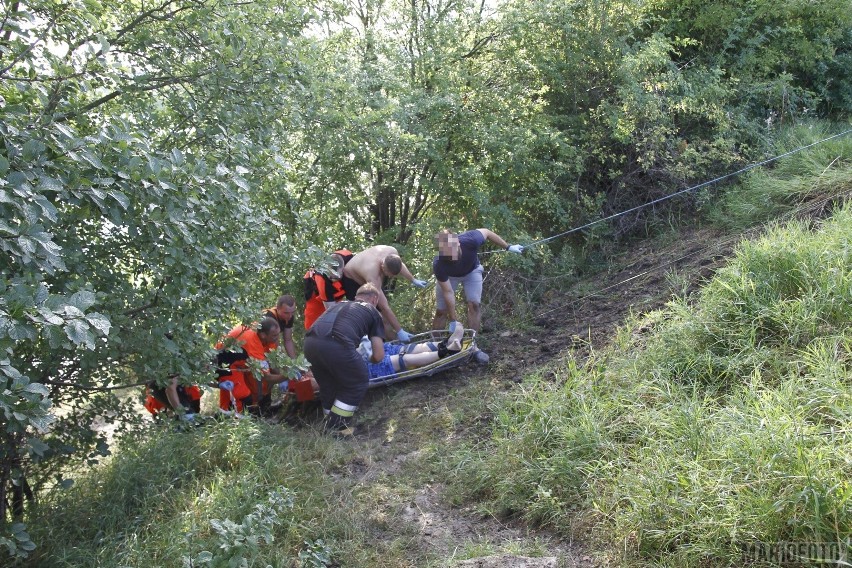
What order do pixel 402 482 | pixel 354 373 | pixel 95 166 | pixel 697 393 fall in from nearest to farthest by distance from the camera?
pixel 95 166 → pixel 697 393 → pixel 402 482 → pixel 354 373

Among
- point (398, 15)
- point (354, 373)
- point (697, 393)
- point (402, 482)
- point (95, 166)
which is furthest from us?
point (398, 15)

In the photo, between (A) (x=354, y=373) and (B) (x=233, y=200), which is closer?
(B) (x=233, y=200)

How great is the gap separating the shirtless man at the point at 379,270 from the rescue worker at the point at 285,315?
67 centimetres

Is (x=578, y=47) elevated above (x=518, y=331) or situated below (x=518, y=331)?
above

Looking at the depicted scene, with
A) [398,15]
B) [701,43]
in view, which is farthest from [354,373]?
[701,43]

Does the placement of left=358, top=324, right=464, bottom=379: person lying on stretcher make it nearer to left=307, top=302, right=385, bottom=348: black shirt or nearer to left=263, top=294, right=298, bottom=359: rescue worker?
left=307, top=302, right=385, bottom=348: black shirt

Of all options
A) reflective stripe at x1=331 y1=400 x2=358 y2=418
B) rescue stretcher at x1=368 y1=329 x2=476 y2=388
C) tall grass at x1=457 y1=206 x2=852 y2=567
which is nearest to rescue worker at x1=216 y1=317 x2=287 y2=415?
reflective stripe at x1=331 y1=400 x2=358 y2=418

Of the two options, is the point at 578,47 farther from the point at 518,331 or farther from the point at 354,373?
the point at 354,373

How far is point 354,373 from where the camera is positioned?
6.44 metres

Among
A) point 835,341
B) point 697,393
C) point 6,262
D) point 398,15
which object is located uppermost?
point 398,15

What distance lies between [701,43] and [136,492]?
9.10 m

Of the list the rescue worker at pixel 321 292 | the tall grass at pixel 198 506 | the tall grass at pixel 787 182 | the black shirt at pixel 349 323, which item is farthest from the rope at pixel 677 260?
the tall grass at pixel 198 506

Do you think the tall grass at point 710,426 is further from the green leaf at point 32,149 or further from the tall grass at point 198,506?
the green leaf at point 32,149

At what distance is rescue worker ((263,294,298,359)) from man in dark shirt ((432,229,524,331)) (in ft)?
5.15
